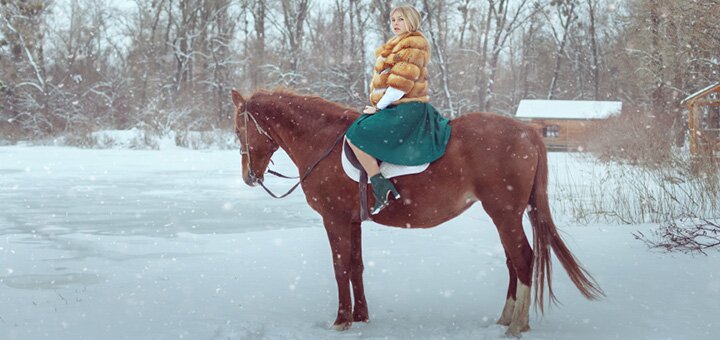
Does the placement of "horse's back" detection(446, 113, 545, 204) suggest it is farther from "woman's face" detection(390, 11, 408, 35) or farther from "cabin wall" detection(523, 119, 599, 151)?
"cabin wall" detection(523, 119, 599, 151)

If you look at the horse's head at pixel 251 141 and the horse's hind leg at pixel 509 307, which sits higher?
the horse's head at pixel 251 141

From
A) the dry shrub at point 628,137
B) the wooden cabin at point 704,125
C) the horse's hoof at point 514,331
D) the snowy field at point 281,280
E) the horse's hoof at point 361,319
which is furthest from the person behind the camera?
the dry shrub at point 628,137

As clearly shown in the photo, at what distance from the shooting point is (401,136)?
4.07 meters

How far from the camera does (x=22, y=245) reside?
23.4ft

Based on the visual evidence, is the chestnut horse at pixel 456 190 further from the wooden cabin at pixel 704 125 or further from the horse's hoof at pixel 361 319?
the wooden cabin at pixel 704 125

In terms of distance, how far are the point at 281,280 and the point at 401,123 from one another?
217cm

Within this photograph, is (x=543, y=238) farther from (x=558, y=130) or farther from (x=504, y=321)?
(x=558, y=130)

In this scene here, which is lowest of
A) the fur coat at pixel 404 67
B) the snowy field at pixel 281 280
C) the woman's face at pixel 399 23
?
the snowy field at pixel 281 280

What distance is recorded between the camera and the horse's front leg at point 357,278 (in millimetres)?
4371

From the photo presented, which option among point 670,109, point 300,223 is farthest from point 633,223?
point 670,109

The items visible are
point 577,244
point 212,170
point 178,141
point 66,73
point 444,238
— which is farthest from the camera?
point 66,73

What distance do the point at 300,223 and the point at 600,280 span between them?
4702 millimetres

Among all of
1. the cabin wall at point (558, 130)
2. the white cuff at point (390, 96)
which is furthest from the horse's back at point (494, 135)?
the cabin wall at point (558, 130)

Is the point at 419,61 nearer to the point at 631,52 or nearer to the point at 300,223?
the point at 300,223
